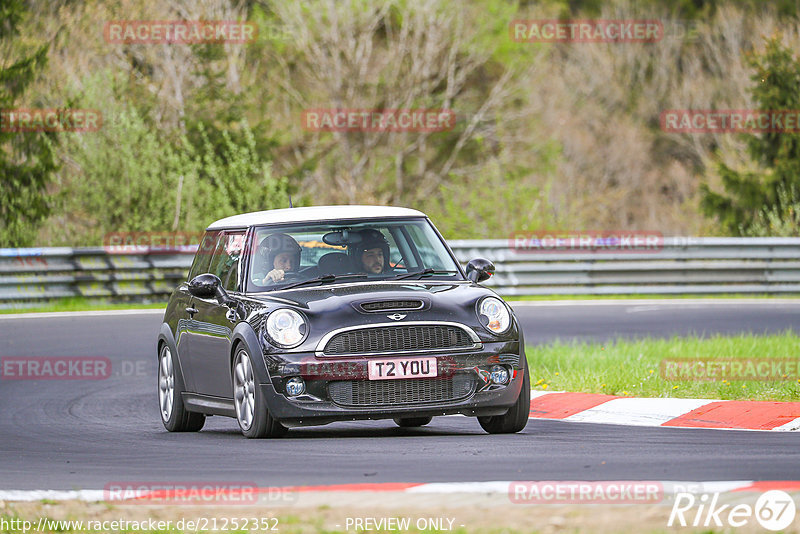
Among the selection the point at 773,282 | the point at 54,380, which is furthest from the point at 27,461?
the point at 773,282

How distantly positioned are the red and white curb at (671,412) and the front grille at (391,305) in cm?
197

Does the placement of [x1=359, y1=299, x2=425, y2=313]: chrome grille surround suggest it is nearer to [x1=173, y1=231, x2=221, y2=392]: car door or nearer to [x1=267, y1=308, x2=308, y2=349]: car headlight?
[x1=267, y1=308, x2=308, y2=349]: car headlight

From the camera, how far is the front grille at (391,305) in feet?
30.8

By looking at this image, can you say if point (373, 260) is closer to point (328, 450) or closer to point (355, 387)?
point (355, 387)

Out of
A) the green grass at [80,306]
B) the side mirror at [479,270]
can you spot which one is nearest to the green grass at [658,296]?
the green grass at [80,306]

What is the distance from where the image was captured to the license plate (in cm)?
923

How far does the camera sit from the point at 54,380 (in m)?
14.9

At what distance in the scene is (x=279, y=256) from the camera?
10.3 meters

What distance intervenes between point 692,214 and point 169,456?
43778 millimetres

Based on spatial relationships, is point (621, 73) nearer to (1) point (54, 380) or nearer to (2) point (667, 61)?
(2) point (667, 61)

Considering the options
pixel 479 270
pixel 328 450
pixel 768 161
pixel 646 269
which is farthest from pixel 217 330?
pixel 768 161

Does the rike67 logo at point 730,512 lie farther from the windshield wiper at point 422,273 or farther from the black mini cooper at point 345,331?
the windshield wiper at point 422,273

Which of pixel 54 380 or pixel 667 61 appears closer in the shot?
pixel 54 380

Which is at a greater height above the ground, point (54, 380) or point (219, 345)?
point (219, 345)
